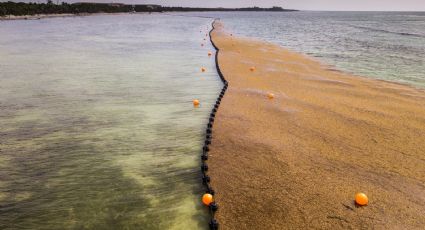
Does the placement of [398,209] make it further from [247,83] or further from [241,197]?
[247,83]

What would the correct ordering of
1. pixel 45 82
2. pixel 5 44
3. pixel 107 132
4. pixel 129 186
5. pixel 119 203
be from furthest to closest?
pixel 5 44, pixel 45 82, pixel 107 132, pixel 129 186, pixel 119 203

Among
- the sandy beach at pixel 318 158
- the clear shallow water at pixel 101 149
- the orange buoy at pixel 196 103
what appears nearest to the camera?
the sandy beach at pixel 318 158

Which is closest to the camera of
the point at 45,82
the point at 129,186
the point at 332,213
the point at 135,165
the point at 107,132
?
the point at 332,213

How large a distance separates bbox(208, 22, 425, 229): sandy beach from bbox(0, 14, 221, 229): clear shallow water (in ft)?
2.50

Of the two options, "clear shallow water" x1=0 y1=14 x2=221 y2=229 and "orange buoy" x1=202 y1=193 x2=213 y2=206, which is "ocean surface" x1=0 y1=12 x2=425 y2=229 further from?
"orange buoy" x1=202 y1=193 x2=213 y2=206

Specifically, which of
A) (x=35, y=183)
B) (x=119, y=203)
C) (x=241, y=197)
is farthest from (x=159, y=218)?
(x=35, y=183)

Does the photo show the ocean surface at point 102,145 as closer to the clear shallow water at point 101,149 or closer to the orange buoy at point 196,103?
the clear shallow water at point 101,149

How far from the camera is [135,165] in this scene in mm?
6441

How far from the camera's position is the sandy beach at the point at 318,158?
488cm

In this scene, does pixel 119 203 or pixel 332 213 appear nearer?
pixel 332 213

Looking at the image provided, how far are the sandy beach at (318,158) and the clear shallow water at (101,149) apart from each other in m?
0.76

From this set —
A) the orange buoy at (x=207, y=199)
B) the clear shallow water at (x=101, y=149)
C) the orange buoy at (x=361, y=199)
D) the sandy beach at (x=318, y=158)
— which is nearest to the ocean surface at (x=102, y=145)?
the clear shallow water at (x=101, y=149)

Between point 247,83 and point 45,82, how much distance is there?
857 cm

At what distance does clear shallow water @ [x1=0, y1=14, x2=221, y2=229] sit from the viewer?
16.5 ft
